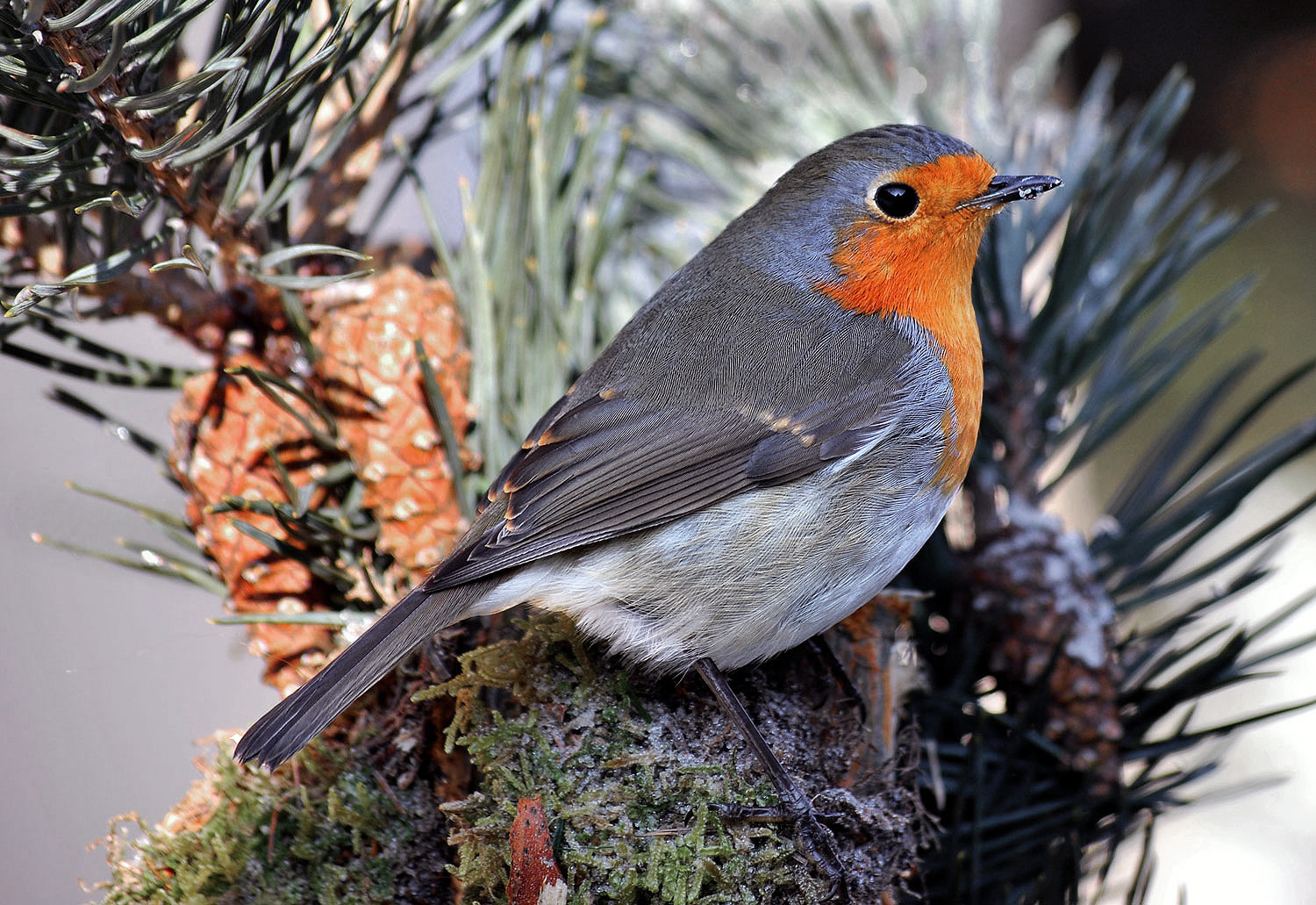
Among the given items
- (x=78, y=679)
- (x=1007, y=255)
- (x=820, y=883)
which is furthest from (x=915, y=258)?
(x=78, y=679)

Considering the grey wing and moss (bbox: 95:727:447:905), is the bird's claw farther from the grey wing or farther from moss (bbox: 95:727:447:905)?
the grey wing

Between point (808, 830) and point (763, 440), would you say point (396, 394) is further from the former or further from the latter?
point (808, 830)

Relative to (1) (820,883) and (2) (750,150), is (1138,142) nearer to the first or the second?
(2) (750,150)

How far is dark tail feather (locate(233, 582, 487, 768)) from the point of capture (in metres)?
1.11

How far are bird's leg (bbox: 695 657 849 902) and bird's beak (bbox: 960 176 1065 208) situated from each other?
0.91m

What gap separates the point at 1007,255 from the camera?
1.72 metres

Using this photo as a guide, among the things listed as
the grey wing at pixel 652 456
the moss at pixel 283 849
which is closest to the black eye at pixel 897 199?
the grey wing at pixel 652 456

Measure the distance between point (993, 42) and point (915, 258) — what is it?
1.95 ft

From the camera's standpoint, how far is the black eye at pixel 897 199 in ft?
5.69

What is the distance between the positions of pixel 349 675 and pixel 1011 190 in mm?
1194

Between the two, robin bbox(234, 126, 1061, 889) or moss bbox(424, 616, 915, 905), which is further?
robin bbox(234, 126, 1061, 889)

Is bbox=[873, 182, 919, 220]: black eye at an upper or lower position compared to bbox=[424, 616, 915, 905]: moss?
upper

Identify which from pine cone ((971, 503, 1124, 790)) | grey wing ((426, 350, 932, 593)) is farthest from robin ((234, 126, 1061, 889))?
pine cone ((971, 503, 1124, 790))

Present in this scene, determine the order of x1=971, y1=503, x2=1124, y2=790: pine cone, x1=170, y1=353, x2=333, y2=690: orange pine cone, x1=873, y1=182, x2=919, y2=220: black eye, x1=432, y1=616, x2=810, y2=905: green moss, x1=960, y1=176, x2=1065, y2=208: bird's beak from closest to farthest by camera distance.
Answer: x1=432, y1=616, x2=810, y2=905: green moss, x1=170, y1=353, x2=333, y2=690: orange pine cone, x1=971, y1=503, x2=1124, y2=790: pine cone, x1=960, y1=176, x2=1065, y2=208: bird's beak, x1=873, y1=182, x2=919, y2=220: black eye
